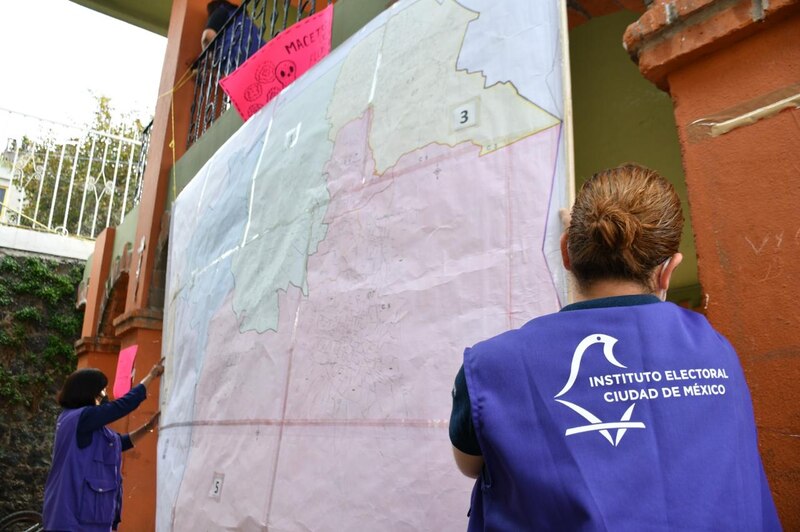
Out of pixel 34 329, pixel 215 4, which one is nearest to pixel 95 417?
pixel 215 4

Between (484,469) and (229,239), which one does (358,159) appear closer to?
(229,239)

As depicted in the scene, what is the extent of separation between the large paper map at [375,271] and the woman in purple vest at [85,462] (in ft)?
1.15

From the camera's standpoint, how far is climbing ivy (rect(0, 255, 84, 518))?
7.12 meters

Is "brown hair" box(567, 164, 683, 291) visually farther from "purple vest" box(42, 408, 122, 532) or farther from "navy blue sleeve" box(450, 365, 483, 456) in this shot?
"purple vest" box(42, 408, 122, 532)

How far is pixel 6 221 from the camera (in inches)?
319

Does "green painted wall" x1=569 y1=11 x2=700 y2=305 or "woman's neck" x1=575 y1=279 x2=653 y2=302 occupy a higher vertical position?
"green painted wall" x1=569 y1=11 x2=700 y2=305

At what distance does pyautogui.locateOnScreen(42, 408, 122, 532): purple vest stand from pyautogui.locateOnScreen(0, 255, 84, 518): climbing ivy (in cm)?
471

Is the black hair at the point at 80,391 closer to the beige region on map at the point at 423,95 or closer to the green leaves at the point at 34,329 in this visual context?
the beige region on map at the point at 423,95

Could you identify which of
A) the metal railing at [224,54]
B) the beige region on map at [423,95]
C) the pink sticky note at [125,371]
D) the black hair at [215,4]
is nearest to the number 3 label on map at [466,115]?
the beige region on map at [423,95]

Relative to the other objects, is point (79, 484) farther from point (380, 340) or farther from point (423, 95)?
point (423, 95)

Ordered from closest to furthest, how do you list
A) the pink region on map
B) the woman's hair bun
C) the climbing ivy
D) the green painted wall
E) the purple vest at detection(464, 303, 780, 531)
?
the purple vest at detection(464, 303, 780, 531)
the woman's hair bun
the pink region on map
the green painted wall
the climbing ivy

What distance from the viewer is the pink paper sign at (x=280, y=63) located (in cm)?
314

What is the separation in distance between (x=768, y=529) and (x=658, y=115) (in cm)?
254

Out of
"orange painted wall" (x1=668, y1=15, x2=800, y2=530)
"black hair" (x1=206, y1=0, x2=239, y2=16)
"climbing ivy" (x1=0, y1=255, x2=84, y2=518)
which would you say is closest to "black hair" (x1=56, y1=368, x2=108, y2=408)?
"orange painted wall" (x1=668, y1=15, x2=800, y2=530)
